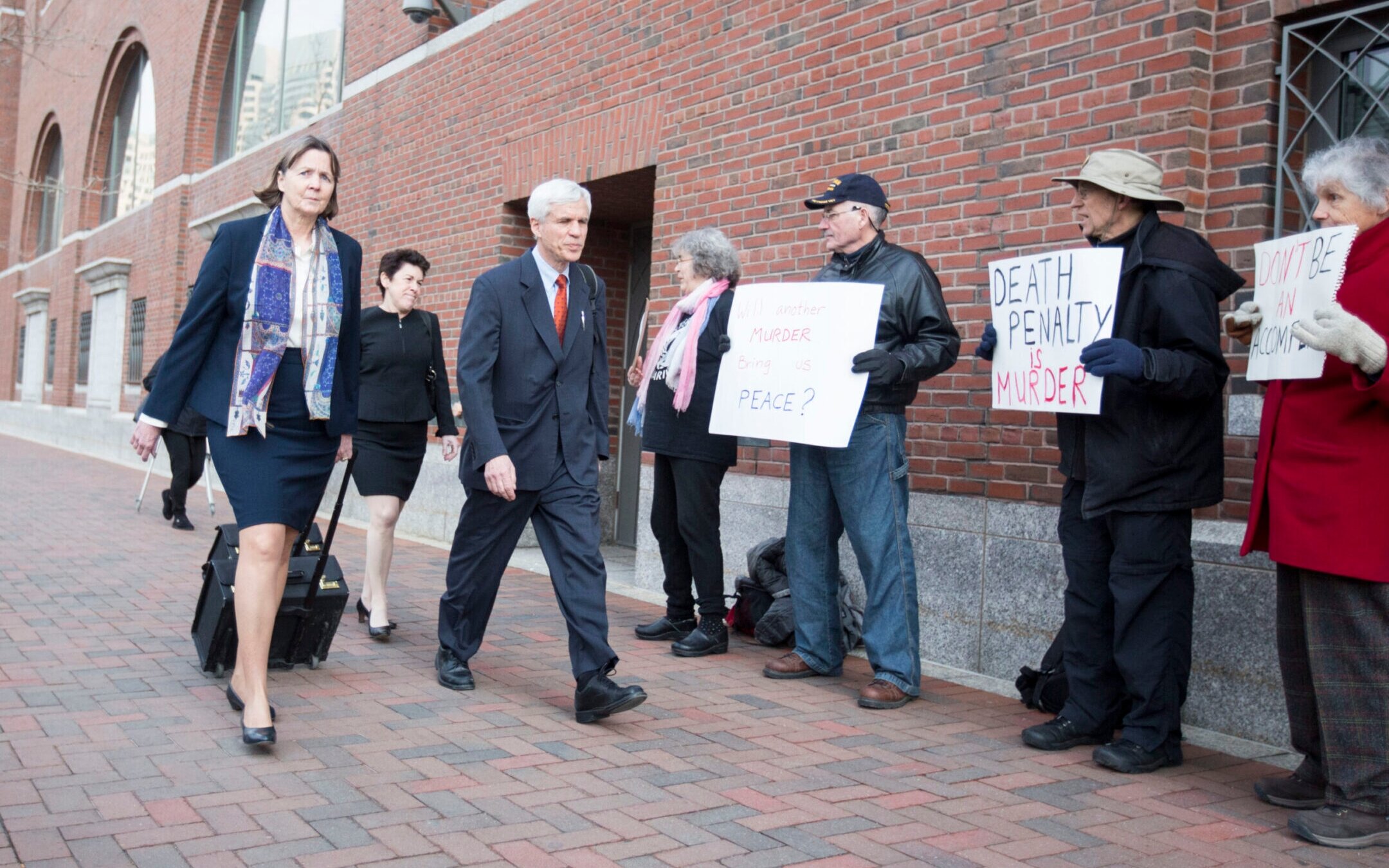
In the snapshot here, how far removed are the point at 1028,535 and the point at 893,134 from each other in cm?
220

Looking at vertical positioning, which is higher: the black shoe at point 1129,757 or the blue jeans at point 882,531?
the blue jeans at point 882,531

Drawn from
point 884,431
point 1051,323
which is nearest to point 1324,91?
point 1051,323

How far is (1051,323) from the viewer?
443 centimetres

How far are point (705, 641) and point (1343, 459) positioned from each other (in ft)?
10.3

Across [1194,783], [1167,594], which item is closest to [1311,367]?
[1167,594]

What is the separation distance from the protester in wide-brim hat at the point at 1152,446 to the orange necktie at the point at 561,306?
6.39 feet

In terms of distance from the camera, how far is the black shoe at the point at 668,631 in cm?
635

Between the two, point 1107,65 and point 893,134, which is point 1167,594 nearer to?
point 1107,65

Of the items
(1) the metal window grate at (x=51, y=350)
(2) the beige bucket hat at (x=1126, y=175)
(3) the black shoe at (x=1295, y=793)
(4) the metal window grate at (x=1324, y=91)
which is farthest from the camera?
(1) the metal window grate at (x=51, y=350)

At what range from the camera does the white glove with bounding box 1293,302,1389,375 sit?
3.36m

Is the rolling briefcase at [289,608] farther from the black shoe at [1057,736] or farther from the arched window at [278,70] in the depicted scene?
the arched window at [278,70]

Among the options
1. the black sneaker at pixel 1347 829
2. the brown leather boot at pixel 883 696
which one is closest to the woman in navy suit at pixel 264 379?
the brown leather boot at pixel 883 696

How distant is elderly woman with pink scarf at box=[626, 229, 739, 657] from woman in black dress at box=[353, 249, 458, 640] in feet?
3.58

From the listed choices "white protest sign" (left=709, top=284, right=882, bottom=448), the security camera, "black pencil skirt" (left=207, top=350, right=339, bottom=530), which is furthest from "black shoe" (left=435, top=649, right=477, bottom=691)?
the security camera
